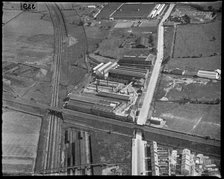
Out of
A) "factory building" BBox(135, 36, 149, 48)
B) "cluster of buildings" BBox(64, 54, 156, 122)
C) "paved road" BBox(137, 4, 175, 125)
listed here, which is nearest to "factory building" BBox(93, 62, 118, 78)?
"cluster of buildings" BBox(64, 54, 156, 122)

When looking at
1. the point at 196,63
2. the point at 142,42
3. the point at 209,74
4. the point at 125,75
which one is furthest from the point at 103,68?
the point at 209,74

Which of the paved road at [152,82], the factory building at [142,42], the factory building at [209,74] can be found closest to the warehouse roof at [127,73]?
the paved road at [152,82]

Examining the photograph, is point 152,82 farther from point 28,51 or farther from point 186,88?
point 28,51

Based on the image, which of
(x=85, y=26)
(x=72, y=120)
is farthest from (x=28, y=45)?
(x=72, y=120)

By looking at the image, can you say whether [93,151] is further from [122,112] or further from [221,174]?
[221,174]

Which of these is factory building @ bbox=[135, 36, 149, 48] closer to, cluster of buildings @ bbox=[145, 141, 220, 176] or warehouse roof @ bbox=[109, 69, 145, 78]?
warehouse roof @ bbox=[109, 69, 145, 78]
